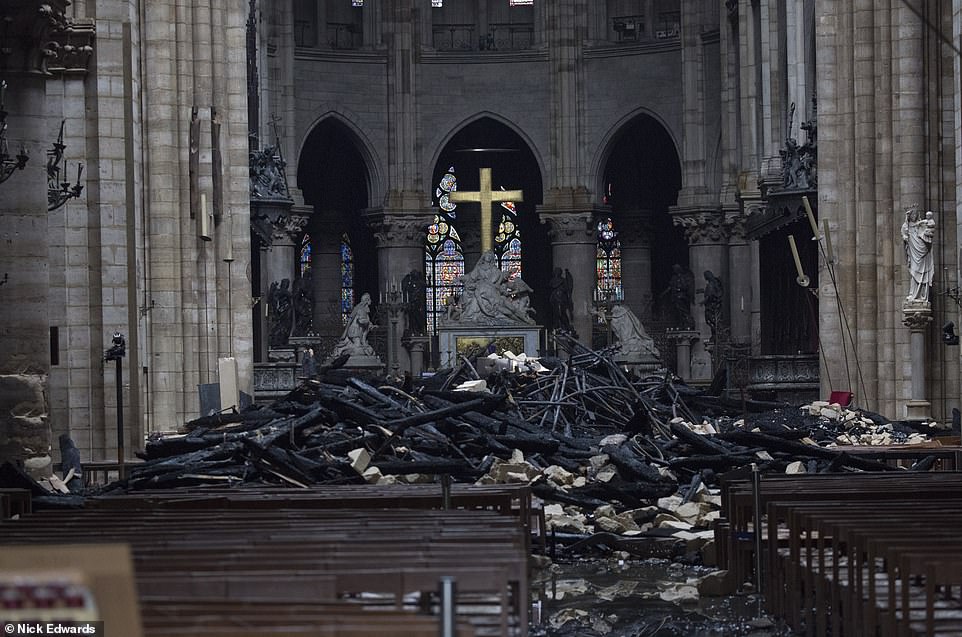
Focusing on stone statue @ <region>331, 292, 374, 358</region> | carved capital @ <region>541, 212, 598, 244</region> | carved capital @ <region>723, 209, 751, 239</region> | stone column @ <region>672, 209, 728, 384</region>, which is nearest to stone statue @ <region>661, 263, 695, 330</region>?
stone column @ <region>672, 209, 728, 384</region>

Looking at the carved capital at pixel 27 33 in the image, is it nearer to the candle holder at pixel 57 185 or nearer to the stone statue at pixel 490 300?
the candle holder at pixel 57 185

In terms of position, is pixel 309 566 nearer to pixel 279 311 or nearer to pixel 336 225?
pixel 279 311

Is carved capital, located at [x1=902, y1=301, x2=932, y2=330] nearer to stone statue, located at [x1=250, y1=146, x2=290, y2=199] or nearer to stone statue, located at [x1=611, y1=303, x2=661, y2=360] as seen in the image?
stone statue, located at [x1=250, y1=146, x2=290, y2=199]

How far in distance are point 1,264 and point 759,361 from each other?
68.2 feet

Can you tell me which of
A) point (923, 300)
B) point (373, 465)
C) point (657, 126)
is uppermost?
point (657, 126)

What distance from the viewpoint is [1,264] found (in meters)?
17.6

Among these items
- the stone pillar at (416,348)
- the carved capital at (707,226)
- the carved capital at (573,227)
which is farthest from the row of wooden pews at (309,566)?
the carved capital at (573,227)

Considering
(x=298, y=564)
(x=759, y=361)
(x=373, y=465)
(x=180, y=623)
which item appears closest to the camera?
(x=180, y=623)

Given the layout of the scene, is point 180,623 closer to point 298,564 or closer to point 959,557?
point 298,564

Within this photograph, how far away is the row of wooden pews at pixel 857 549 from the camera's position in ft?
28.4

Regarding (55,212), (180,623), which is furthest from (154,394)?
(180,623)

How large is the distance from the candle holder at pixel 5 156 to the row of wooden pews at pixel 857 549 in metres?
6.82

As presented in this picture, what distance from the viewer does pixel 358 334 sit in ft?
156

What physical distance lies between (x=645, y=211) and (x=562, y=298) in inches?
216
